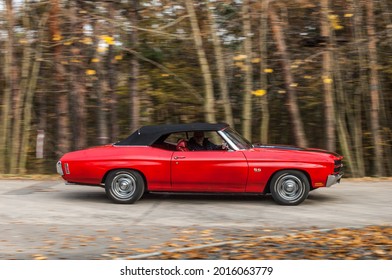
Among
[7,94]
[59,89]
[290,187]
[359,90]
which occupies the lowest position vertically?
[290,187]

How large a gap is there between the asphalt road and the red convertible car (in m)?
0.29

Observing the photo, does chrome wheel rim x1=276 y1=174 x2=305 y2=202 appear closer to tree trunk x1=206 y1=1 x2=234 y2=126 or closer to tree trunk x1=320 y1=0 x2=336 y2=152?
tree trunk x1=320 y1=0 x2=336 y2=152

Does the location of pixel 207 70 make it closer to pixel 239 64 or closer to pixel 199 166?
pixel 239 64

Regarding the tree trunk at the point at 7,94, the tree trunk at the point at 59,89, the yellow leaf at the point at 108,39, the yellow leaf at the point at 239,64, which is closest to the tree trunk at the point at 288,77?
the yellow leaf at the point at 239,64

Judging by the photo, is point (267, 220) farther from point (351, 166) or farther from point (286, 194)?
point (351, 166)

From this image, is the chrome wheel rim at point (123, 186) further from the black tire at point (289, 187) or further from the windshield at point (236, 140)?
the black tire at point (289, 187)

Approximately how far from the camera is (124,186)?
9.35 meters

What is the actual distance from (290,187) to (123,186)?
8.88ft

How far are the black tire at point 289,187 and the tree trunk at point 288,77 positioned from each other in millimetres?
4214

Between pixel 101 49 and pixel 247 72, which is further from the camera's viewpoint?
pixel 247 72

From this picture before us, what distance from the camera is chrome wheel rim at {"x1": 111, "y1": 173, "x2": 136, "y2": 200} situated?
367 inches

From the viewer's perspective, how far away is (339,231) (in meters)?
7.20

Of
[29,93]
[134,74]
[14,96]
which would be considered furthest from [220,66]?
[14,96]
